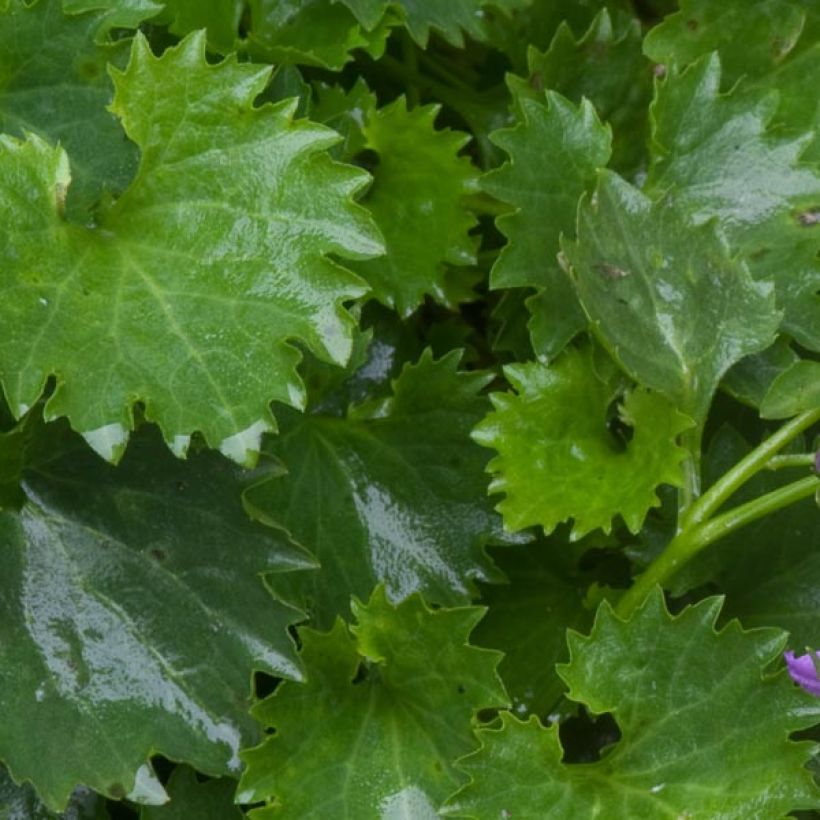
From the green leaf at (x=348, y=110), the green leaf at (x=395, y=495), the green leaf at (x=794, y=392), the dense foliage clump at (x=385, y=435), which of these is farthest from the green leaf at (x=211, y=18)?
the green leaf at (x=794, y=392)

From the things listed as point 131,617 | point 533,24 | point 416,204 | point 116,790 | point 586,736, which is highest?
point 533,24

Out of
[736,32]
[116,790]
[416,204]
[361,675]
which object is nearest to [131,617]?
[116,790]

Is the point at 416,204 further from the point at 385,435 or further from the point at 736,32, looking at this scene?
the point at 736,32

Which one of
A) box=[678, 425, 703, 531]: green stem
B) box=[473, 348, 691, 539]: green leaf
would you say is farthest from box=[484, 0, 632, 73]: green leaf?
box=[678, 425, 703, 531]: green stem

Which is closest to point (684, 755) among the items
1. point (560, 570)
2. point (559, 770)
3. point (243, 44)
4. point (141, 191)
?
point (559, 770)

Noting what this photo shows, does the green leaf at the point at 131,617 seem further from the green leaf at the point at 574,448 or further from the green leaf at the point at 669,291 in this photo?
the green leaf at the point at 669,291

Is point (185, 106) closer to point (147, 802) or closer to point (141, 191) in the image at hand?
point (141, 191)
